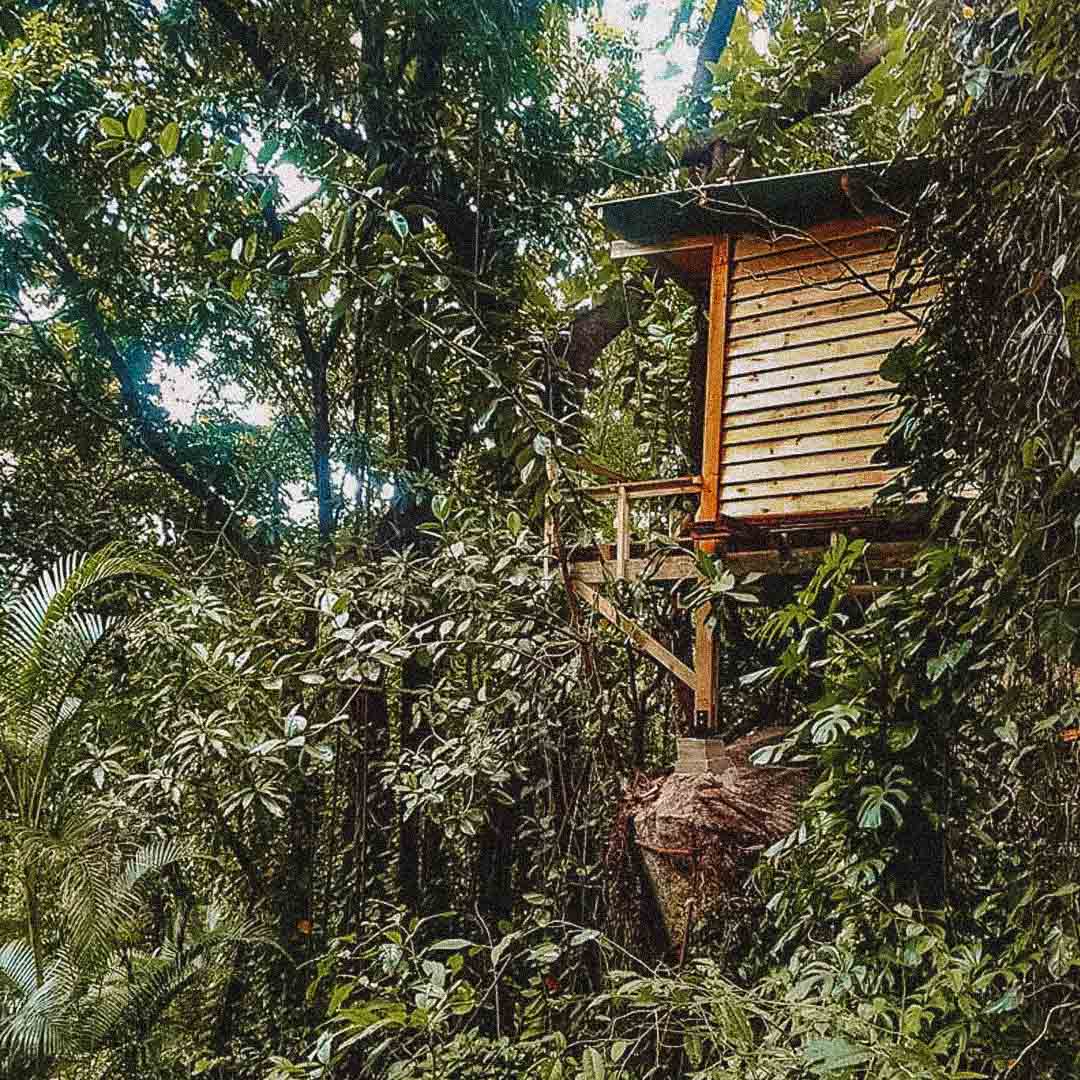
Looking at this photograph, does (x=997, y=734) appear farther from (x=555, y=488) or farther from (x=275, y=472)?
(x=275, y=472)

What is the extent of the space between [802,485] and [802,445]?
183 millimetres

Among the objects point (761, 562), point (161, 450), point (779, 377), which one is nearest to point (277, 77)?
point (161, 450)

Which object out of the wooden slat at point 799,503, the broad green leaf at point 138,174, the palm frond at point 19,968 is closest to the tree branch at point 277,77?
the wooden slat at point 799,503

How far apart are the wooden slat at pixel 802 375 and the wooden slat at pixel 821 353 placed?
0.02 m

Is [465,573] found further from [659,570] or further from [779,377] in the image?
[779,377]

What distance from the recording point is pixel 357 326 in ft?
7.45

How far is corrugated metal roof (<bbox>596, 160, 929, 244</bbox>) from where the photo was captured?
3.96 m

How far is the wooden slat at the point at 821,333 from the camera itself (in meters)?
4.14

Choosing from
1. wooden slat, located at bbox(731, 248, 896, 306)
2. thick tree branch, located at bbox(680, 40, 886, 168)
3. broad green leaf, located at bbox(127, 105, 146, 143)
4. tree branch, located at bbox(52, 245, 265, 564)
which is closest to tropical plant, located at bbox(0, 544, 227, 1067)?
tree branch, located at bbox(52, 245, 265, 564)

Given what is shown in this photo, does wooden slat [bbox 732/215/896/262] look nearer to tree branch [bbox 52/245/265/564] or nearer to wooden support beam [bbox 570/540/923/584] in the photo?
wooden support beam [bbox 570/540/923/584]

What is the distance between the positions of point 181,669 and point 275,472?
1.69 meters

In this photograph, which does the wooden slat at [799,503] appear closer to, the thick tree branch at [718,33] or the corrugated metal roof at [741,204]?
the corrugated metal roof at [741,204]

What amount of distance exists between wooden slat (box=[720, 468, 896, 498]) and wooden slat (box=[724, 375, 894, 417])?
33 centimetres

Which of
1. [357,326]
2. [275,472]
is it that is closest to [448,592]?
[357,326]
